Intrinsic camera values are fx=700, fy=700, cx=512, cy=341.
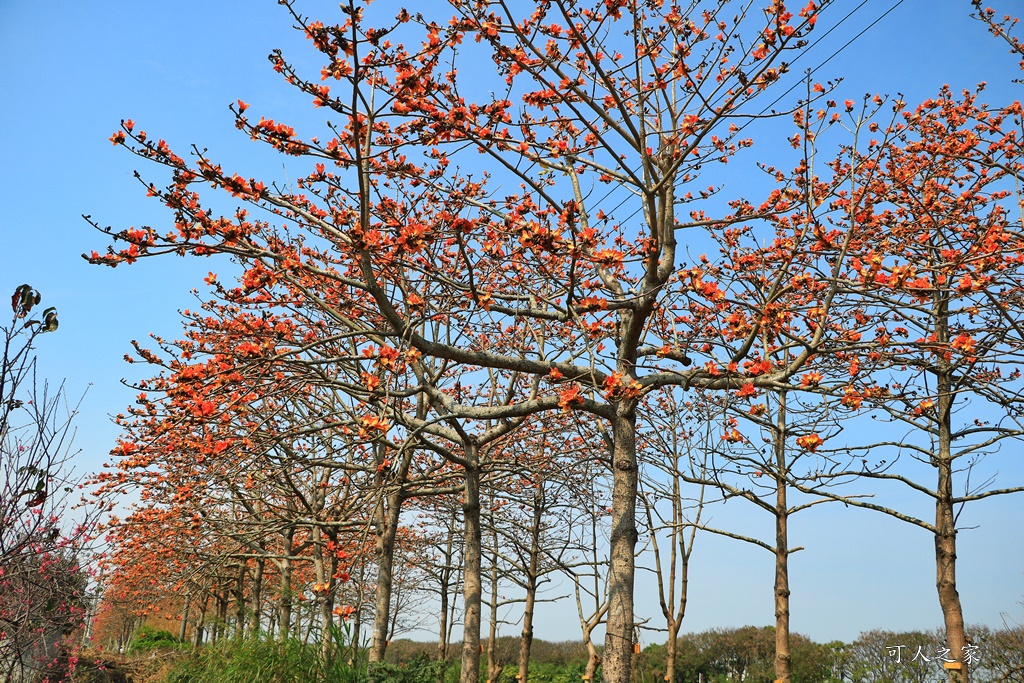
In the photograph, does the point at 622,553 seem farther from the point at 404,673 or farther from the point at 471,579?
the point at 404,673

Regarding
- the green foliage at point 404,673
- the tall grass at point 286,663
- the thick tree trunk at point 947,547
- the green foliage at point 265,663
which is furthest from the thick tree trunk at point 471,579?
the thick tree trunk at point 947,547

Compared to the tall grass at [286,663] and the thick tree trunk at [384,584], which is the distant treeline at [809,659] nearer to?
the thick tree trunk at [384,584]

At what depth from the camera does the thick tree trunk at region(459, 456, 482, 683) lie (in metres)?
9.00

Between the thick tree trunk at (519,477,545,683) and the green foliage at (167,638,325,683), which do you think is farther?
the thick tree trunk at (519,477,545,683)

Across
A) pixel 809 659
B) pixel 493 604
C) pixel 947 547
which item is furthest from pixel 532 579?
pixel 809 659

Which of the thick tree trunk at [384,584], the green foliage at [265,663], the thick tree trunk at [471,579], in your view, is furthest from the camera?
the thick tree trunk at [384,584]

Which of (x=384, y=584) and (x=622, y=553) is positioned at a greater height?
(x=622, y=553)

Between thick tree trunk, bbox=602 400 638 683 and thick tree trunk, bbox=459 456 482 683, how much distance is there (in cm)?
280

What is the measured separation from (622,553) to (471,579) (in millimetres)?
3626

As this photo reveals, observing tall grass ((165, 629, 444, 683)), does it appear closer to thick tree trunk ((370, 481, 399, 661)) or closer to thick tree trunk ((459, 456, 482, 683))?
thick tree trunk ((459, 456, 482, 683))

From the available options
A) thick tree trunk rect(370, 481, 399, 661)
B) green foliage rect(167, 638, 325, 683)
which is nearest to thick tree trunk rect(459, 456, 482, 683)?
thick tree trunk rect(370, 481, 399, 661)

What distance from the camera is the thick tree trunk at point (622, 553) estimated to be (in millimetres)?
6051

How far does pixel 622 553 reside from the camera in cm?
635

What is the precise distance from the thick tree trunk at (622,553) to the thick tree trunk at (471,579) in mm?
2798
